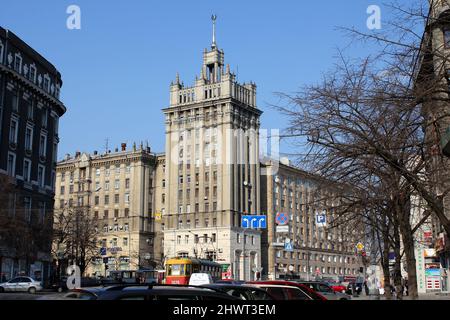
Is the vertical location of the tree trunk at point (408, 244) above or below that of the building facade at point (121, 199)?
below

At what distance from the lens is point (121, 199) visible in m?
109

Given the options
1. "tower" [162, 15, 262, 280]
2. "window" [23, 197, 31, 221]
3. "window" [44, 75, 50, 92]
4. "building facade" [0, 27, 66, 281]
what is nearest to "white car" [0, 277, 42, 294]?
"building facade" [0, 27, 66, 281]

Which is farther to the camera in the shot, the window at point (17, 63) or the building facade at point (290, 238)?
the building facade at point (290, 238)

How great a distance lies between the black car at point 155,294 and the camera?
7043mm

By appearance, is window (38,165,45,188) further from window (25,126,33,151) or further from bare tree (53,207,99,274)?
bare tree (53,207,99,274)

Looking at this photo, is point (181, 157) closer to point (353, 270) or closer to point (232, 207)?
point (232, 207)

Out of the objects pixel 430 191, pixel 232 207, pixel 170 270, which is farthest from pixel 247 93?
pixel 430 191

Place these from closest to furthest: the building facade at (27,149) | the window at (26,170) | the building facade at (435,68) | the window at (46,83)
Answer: the building facade at (435,68), the building facade at (27,149), the window at (26,170), the window at (46,83)

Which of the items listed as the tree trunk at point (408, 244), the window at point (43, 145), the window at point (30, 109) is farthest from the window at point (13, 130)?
the tree trunk at point (408, 244)

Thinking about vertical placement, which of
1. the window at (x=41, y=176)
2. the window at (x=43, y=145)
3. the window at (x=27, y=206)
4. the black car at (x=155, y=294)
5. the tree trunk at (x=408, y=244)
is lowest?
the black car at (x=155, y=294)

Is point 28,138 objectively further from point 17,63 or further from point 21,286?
point 21,286

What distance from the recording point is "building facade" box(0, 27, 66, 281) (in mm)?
54594

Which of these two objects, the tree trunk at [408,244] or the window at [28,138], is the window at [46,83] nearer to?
the window at [28,138]

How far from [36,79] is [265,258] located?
54.9 m
